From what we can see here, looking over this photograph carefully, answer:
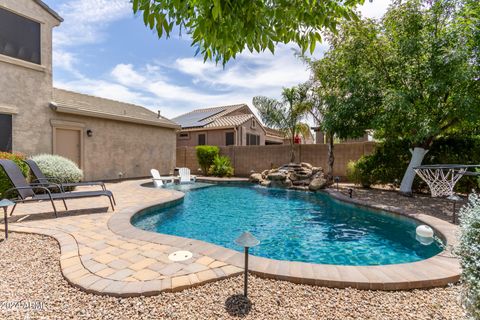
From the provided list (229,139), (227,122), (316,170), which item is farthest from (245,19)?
(227,122)

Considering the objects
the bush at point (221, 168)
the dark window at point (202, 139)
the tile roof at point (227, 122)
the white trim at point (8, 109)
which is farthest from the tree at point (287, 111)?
the white trim at point (8, 109)

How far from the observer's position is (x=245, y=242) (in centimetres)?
269

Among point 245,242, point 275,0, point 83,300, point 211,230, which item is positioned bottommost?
point 211,230

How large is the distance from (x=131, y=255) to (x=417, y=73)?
10.0 m

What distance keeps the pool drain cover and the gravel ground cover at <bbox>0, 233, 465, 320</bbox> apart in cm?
78

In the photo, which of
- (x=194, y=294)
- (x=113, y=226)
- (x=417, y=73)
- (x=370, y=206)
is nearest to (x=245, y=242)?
(x=194, y=294)

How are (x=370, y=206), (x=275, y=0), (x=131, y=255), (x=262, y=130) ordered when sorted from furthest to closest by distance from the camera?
(x=262, y=130), (x=370, y=206), (x=131, y=255), (x=275, y=0)

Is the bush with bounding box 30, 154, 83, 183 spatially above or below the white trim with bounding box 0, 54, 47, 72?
below

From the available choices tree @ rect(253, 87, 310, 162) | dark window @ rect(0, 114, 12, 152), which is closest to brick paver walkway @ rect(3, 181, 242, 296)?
dark window @ rect(0, 114, 12, 152)

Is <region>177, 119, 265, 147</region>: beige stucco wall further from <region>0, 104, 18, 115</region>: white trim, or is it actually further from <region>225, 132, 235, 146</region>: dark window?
<region>0, 104, 18, 115</region>: white trim

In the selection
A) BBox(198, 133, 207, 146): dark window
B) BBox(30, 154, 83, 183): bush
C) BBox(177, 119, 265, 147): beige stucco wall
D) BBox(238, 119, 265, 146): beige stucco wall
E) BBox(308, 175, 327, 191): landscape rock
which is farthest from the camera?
BBox(198, 133, 207, 146): dark window

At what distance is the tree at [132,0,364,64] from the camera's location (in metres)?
2.05

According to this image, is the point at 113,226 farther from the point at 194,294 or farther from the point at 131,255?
the point at 194,294

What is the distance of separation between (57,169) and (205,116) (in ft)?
59.2
